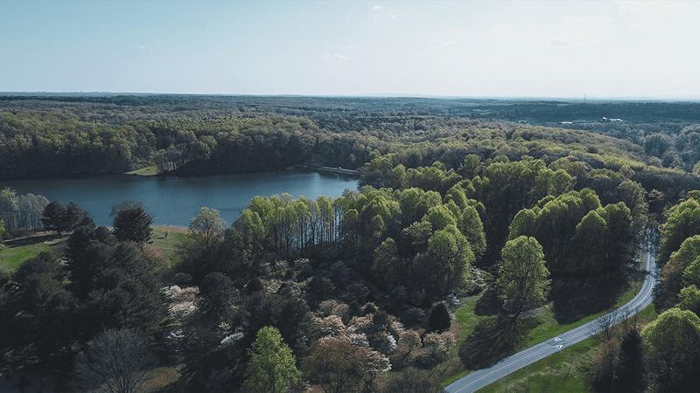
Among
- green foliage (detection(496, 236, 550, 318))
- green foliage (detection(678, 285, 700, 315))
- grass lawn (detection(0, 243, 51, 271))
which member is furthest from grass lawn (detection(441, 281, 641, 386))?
grass lawn (detection(0, 243, 51, 271))

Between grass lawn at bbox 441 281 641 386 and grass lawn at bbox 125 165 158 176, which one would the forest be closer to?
grass lawn at bbox 441 281 641 386

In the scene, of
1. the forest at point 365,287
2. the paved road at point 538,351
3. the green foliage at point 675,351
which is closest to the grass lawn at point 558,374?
the forest at point 365,287

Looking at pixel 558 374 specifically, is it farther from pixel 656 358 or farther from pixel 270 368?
pixel 270 368

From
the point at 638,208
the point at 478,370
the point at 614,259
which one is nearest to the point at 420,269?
the point at 478,370

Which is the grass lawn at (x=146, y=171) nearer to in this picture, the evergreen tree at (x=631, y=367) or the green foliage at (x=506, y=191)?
the green foliage at (x=506, y=191)

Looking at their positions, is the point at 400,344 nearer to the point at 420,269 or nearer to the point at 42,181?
the point at 420,269
